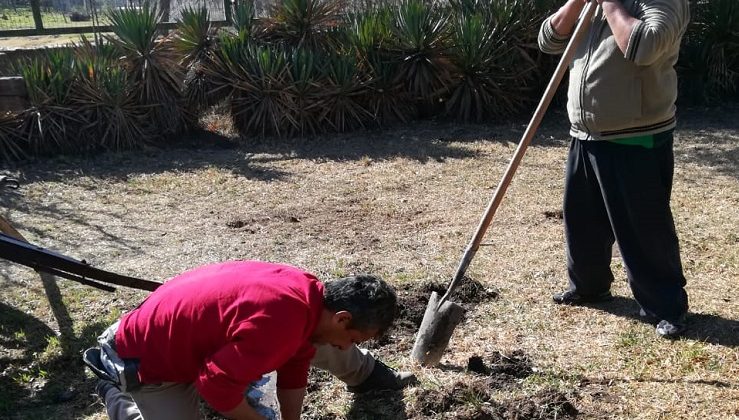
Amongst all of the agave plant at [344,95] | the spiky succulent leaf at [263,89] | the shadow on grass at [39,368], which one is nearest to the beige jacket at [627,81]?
the shadow on grass at [39,368]

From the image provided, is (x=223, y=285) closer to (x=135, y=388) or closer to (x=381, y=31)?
(x=135, y=388)

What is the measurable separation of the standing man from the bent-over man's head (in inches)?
72.6

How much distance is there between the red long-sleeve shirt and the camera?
8.30 ft

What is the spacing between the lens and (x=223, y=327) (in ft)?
8.61

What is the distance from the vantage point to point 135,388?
2.87 meters

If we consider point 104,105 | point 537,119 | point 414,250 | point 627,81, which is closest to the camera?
point 627,81

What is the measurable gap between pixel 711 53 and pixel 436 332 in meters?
8.64

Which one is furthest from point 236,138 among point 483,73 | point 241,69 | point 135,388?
point 135,388

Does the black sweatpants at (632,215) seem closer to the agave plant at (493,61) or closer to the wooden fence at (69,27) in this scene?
the agave plant at (493,61)

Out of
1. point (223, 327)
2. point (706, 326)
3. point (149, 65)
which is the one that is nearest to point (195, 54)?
point (149, 65)

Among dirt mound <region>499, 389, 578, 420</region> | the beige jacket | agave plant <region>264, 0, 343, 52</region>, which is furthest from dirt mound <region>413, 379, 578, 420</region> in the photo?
agave plant <region>264, 0, 343, 52</region>

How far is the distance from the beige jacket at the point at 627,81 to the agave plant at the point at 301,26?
685 cm

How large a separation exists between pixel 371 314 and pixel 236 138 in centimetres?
779

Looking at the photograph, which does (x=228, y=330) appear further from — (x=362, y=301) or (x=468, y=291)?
(x=468, y=291)
